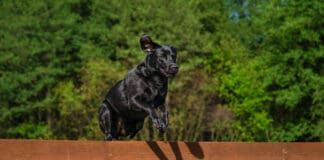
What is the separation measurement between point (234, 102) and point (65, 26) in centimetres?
1231

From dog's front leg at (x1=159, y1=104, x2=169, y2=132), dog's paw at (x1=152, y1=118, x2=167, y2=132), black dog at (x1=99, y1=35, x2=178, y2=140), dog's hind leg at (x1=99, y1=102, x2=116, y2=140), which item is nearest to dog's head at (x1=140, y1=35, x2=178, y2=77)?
black dog at (x1=99, y1=35, x2=178, y2=140)

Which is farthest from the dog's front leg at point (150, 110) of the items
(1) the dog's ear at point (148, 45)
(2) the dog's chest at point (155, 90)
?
(1) the dog's ear at point (148, 45)

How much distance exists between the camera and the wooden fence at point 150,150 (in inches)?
360

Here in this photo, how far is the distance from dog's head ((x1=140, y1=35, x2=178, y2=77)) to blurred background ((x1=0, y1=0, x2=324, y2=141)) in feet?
108

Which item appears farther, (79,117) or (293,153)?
(79,117)

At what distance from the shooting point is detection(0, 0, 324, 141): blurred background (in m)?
44.0

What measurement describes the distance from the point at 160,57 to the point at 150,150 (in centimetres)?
123

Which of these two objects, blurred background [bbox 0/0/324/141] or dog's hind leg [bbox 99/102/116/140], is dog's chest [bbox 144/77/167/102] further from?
blurred background [bbox 0/0/324/141]

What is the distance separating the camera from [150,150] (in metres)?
10.0

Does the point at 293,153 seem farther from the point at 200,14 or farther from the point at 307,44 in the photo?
the point at 200,14

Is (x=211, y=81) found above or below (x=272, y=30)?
below

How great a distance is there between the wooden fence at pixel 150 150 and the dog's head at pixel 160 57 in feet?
3.12

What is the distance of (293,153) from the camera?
1158cm

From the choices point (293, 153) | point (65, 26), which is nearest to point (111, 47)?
point (65, 26)
